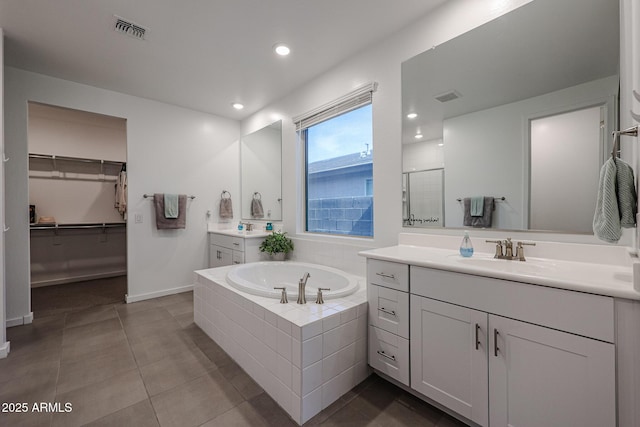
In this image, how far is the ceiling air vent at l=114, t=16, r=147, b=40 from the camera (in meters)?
2.12

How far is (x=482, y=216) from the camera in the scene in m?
1.83

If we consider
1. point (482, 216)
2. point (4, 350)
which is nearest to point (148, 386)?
point (4, 350)

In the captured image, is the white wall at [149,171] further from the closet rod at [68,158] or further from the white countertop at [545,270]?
the white countertop at [545,270]

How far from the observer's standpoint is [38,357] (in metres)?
2.12

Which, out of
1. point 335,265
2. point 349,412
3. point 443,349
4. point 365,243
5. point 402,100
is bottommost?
point 349,412

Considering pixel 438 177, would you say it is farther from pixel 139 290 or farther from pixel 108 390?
pixel 139 290

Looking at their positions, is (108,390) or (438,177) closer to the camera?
(108,390)

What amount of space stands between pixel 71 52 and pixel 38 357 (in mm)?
2639

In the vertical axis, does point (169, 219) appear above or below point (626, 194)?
below

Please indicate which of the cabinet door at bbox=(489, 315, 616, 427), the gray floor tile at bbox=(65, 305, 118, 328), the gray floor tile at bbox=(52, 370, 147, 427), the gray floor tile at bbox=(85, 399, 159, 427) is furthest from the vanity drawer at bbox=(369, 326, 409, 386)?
the gray floor tile at bbox=(65, 305, 118, 328)

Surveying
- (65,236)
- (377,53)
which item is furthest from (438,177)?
(65,236)

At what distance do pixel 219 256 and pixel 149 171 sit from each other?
145cm

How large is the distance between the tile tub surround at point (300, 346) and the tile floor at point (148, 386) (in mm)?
71

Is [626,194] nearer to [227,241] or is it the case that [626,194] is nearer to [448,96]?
[448,96]
